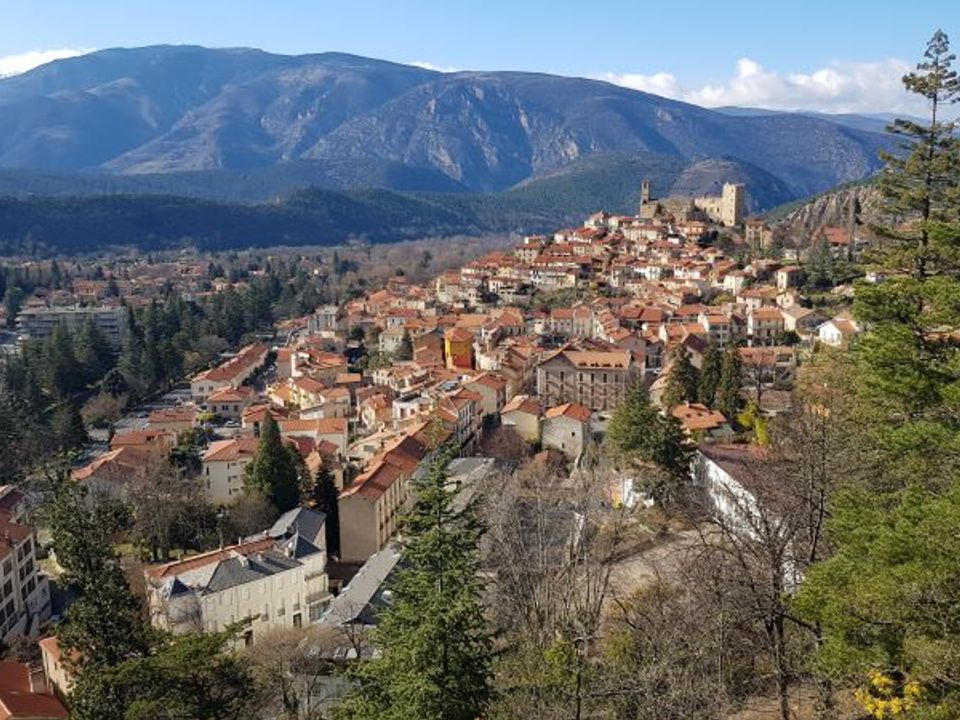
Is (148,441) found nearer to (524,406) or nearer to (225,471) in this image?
(225,471)

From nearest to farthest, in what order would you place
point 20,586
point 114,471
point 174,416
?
point 20,586 < point 114,471 < point 174,416

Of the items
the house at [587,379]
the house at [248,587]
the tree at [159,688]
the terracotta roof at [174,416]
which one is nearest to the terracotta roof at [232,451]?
the terracotta roof at [174,416]

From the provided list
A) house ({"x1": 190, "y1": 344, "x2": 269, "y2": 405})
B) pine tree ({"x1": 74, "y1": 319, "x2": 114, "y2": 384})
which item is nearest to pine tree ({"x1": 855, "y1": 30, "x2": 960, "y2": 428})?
house ({"x1": 190, "y1": 344, "x2": 269, "y2": 405})

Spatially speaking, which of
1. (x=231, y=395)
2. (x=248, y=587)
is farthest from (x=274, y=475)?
(x=231, y=395)

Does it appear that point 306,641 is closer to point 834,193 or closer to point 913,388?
point 913,388

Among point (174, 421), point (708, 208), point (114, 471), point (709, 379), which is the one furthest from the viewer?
point (708, 208)

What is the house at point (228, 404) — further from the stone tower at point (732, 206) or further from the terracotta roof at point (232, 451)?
the stone tower at point (732, 206)

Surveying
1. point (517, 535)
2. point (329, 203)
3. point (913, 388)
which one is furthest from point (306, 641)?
point (329, 203)
